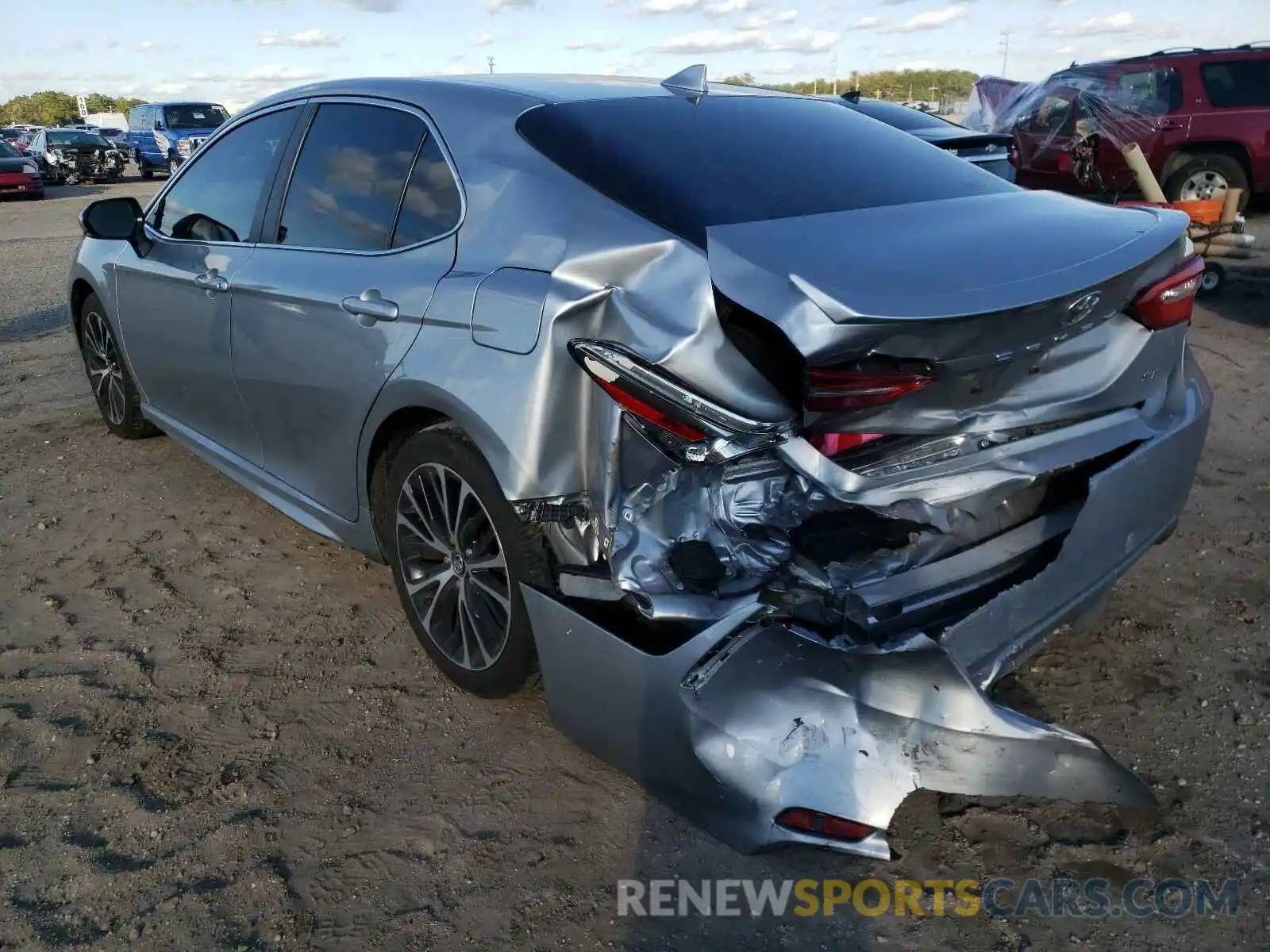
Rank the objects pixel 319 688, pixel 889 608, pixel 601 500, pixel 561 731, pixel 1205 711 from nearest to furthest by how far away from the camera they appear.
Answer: pixel 889 608 < pixel 601 500 < pixel 561 731 < pixel 1205 711 < pixel 319 688

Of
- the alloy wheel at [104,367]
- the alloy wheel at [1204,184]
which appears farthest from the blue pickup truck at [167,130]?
the alloy wheel at [104,367]

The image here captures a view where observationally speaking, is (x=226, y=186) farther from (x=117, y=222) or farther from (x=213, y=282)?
(x=117, y=222)

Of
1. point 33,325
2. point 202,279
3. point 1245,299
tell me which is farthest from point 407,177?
point 1245,299

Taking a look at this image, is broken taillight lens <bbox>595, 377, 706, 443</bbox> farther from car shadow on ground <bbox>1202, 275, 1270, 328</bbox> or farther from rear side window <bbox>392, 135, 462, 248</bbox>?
car shadow on ground <bbox>1202, 275, 1270, 328</bbox>

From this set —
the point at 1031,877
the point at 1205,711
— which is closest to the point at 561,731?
the point at 1031,877

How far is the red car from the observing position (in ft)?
75.9

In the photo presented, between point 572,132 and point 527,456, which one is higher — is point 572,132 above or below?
above

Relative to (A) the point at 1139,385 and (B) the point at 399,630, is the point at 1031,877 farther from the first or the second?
(B) the point at 399,630

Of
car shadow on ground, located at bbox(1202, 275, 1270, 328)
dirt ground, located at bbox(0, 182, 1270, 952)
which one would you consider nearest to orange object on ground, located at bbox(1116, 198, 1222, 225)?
car shadow on ground, located at bbox(1202, 275, 1270, 328)

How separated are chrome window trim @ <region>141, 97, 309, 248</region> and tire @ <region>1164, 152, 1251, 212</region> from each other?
36.4 feet

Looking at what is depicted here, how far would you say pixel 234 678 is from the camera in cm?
336

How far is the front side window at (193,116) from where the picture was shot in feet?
91.6

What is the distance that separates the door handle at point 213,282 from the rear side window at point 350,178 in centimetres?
34

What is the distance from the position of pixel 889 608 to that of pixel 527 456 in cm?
94
